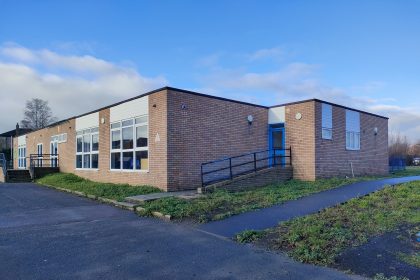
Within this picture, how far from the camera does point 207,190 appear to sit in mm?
12984

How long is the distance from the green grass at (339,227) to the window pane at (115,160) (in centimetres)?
1110

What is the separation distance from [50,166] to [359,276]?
84.5 ft

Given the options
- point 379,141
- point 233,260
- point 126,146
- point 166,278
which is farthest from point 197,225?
point 379,141

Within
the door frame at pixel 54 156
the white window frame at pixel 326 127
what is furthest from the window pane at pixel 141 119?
the door frame at pixel 54 156

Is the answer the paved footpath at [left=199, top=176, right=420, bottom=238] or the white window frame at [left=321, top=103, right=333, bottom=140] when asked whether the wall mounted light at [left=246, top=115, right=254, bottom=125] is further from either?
the paved footpath at [left=199, top=176, right=420, bottom=238]

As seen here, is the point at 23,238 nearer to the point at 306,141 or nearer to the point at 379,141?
the point at 306,141

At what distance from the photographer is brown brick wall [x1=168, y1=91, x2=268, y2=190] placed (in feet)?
46.5

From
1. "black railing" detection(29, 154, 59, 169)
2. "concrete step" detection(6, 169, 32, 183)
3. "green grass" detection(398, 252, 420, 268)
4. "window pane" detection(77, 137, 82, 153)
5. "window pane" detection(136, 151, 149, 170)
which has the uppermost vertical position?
"window pane" detection(77, 137, 82, 153)

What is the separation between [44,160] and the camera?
27359 millimetres

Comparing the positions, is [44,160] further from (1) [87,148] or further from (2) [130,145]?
(2) [130,145]

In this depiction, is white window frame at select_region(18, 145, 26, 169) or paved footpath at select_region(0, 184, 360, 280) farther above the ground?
white window frame at select_region(18, 145, 26, 169)

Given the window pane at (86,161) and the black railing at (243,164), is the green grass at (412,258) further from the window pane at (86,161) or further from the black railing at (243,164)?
the window pane at (86,161)

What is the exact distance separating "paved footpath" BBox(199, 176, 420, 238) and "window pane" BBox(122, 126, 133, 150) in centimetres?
869

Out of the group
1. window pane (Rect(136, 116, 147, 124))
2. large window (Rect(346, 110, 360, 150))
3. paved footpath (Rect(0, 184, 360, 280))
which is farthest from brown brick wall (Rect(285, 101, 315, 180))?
paved footpath (Rect(0, 184, 360, 280))
